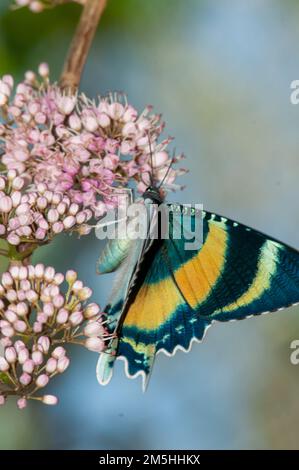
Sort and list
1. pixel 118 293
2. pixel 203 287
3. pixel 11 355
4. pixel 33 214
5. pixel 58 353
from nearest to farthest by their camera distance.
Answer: pixel 11 355
pixel 58 353
pixel 33 214
pixel 203 287
pixel 118 293

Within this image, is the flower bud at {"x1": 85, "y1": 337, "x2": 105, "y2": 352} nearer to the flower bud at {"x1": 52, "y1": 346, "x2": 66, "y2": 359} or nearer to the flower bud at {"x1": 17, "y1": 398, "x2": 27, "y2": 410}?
the flower bud at {"x1": 52, "y1": 346, "x2": 66, "y2": 359}

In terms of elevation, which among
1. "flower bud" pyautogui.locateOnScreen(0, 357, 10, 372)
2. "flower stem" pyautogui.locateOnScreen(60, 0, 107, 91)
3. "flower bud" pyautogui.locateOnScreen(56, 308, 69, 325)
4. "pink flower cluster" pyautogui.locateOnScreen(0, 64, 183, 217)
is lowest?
"flower bud" pyautogui.locateOnScreen(0, 357, 10, 372)

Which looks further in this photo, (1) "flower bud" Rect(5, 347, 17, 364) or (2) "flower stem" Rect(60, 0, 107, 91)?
(2) "flower stem" Rect(60, 0, 107, 91)

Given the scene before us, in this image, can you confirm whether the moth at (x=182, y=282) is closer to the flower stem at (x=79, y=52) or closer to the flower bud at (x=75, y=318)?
the flower bud at (x=75, y=318)

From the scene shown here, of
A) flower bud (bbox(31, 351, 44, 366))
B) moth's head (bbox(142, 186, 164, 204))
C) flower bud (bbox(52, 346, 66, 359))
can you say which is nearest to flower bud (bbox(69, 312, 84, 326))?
flower bud (bbox(52, 346, 66, 359))

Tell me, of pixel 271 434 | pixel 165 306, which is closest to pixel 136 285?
pixel 165 306

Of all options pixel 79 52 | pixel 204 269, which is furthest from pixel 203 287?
pixel 79 52

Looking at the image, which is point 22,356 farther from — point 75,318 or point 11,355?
point 75,318

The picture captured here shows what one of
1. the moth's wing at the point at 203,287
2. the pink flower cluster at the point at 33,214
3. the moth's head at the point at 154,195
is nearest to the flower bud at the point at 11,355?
the pink flower cluster at the point at 33,214
